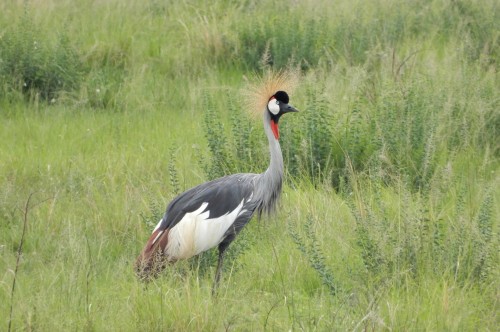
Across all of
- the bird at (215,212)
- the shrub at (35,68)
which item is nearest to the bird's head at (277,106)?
the bird at (215,212)

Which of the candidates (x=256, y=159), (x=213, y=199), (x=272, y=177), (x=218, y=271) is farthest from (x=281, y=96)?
(x=218, y=271)

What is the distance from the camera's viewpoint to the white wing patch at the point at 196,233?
170 inches

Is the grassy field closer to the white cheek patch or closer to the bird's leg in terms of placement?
the bird's leg

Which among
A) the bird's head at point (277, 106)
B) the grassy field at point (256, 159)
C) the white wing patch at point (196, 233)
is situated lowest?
the grassy field at point (256, 159)

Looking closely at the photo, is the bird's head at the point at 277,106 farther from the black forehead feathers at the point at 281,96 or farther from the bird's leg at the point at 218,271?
the bird's leg at the point at 218,271

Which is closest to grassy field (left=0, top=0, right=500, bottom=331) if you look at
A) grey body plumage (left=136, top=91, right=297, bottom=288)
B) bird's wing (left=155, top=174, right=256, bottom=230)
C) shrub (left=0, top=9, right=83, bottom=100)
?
shrub (left=0, top=9, right=83, bottom=100)

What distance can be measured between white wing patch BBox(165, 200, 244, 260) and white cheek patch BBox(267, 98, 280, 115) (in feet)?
2.03

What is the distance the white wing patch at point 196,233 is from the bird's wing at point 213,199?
0.08 feet

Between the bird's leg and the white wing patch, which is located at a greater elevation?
the white wing patch

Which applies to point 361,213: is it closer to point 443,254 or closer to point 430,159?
point 443,254

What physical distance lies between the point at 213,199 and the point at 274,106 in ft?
2.11

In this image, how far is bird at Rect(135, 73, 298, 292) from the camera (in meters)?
4.32

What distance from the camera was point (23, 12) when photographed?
770 centimetres

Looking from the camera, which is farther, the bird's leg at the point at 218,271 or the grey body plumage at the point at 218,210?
the grey body plumage at the point at 218,210
